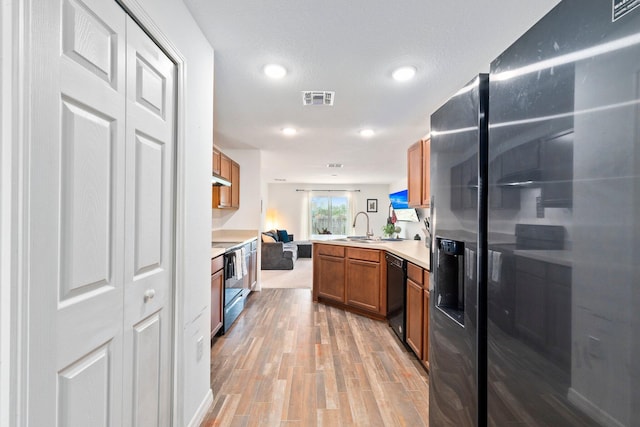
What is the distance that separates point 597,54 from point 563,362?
655 millimetres

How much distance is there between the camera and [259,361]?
2.56 meters

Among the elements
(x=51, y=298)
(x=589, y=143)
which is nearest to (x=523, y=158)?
(x=589, y=143)

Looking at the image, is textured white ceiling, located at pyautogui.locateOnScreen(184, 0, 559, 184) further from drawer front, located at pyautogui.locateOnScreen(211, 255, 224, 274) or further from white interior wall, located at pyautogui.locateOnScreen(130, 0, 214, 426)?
drawer front, located at pyautogui.locateOnScreen(211, 255, 224, 274)

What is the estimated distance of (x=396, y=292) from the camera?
3.13 meters

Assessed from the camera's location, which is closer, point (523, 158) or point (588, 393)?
point (588, 393)

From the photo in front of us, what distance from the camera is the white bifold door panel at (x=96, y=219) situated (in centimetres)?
77

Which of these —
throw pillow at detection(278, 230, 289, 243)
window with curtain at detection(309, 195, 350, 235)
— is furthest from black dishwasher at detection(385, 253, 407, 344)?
window with curtain at detection(309, 195, 350, 235)

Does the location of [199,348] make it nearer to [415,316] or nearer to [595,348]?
[415,316]

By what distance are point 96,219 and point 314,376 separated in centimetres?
193

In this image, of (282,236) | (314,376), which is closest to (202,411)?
(314,376)

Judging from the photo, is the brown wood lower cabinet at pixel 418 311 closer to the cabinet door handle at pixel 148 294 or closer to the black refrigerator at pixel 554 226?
the black refrigerator at pixel 554 226

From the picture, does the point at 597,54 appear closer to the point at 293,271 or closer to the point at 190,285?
the point at 190,285

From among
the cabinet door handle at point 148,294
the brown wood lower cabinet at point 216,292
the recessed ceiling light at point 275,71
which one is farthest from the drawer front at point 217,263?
the recessed ceiling light at point 275,71

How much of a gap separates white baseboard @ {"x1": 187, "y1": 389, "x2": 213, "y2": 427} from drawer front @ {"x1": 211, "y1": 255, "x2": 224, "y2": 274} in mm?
1039
